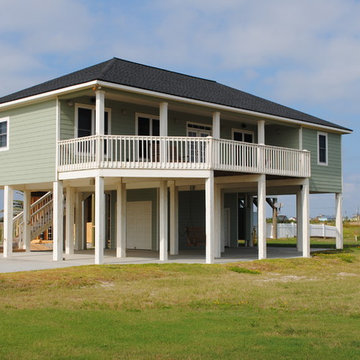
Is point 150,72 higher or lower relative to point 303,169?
higher

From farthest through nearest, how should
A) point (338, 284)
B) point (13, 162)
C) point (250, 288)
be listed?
point (13, 162) < point (338, 284) < point (250, 288)

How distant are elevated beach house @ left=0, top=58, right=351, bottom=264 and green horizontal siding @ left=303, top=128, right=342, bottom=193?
0.05 meters

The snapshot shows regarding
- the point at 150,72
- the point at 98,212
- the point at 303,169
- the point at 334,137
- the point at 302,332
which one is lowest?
the point at 302,332

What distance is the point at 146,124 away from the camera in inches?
982

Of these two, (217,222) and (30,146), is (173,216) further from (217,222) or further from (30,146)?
(30,146)

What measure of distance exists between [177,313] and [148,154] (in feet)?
40.2

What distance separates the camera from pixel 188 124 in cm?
2689

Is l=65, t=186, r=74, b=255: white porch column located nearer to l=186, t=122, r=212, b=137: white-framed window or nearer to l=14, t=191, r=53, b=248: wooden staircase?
l=14, t=191, r=53, b=248: wooden staircase

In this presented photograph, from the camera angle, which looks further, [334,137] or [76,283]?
[334,137]

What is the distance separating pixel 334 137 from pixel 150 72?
10307 millimetres

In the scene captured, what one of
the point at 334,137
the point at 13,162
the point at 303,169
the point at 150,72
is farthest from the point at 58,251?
the point at 334,137

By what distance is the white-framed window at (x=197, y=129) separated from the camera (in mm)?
26953

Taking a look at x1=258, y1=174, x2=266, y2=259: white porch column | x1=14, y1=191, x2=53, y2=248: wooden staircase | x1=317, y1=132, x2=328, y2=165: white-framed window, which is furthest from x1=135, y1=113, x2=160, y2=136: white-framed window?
x1=317, y1=132, x2=328, y2=165: white-framed window

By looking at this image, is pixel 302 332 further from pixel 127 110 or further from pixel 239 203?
pixel 239 203
